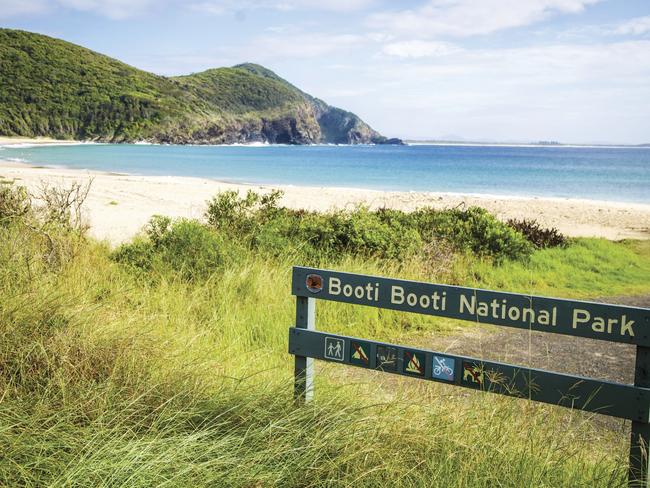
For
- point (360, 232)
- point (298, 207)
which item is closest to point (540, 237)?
point (360, 232)

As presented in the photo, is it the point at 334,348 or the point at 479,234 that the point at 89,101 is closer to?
the point at 479,234

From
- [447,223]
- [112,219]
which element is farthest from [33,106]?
[447,223]

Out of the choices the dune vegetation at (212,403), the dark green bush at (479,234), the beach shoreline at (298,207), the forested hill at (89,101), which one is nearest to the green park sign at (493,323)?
the dune vegetation at (212,403)

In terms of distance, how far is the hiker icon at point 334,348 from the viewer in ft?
11.6

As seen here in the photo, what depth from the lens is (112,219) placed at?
1522 cm

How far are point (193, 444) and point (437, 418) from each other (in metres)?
1.18

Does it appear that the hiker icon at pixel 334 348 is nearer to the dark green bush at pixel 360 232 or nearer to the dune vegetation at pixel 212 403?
the dune vegetation at pixel 212 403

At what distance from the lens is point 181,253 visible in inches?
277

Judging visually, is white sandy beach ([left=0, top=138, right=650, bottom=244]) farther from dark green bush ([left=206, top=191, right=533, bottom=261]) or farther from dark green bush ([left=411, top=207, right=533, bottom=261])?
dark green bush ([left=206, top=191, right=533, bottom=261])

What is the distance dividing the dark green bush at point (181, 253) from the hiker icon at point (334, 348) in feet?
10.8

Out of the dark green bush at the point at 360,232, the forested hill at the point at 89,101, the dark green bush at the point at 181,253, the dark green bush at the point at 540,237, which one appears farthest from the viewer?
the forested hill at the point at 89,101

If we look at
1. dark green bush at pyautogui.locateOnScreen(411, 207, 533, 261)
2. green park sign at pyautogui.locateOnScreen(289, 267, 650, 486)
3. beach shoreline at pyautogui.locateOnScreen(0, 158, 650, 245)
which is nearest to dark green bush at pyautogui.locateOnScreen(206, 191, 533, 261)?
dark green bush at pyautogui.locateOnScreen(411, 207, 533, 261)

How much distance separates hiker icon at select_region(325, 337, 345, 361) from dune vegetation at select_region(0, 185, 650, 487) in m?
0.18

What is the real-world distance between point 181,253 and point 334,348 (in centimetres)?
385
